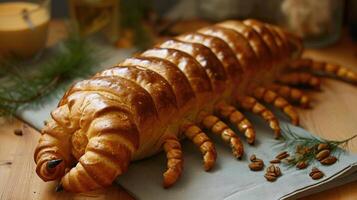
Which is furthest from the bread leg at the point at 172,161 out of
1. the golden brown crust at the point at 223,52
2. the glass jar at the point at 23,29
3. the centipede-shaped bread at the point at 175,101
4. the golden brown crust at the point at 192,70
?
the glass jar at the point at 23,29

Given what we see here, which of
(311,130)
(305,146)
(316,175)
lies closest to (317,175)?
(316,175)

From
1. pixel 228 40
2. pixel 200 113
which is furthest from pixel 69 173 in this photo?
pixel 228 40

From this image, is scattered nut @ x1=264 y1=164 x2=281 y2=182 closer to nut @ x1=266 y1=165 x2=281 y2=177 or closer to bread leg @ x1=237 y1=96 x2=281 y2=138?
nut @ x1=266 y1=165 x2=281 y2=177

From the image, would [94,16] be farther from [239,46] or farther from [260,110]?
[260,110]

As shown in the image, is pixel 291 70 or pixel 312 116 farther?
pixel 291 70

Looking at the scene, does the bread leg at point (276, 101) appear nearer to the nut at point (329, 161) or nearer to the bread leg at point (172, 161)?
the nut at point (329, 161)

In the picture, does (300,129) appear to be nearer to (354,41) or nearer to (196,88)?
(196,88)
